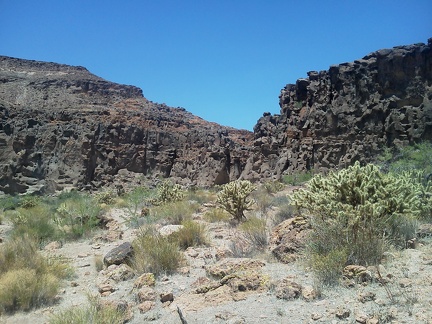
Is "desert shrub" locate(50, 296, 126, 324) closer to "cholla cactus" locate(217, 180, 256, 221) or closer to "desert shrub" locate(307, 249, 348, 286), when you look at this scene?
"desert shrub" locate(307, 249, 348, 286)

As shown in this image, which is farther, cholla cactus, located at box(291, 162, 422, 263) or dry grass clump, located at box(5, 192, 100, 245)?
dry grass clump, located at box(5, 192, 100, 245)

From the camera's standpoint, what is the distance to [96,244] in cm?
984

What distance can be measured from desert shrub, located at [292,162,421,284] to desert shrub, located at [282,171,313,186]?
1783 cm

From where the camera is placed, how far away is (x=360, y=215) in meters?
5.49

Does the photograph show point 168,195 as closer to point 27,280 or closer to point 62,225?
point 62,225

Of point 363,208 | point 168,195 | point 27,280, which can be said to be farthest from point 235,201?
point 168,195

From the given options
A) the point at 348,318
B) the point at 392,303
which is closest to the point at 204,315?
the point at 348,318

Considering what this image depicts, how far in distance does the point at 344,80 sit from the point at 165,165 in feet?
78.4

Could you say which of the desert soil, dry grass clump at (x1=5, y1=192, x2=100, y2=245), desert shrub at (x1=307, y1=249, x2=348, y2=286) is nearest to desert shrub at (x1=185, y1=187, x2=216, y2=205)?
dry grass clump at (x1=5, y1=192, x2=100, y2=245)

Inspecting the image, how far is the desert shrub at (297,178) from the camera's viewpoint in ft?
81.4

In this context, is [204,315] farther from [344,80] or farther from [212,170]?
[212,170]

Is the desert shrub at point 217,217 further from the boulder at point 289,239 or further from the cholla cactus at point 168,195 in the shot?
the cholla cactus at point 168,195

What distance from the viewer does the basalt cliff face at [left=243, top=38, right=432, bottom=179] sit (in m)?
23.0

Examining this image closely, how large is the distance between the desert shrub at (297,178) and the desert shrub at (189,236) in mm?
16656
